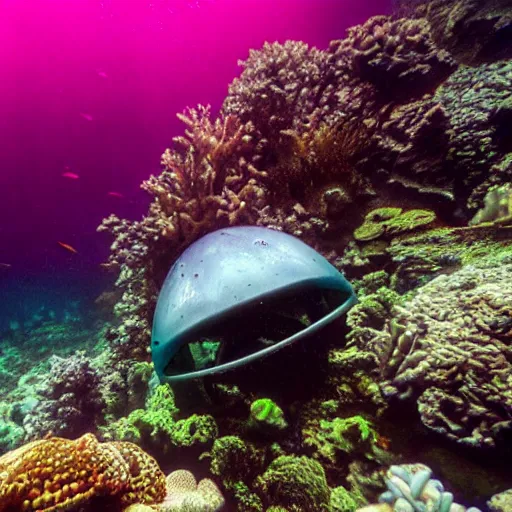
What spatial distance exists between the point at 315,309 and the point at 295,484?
1142 millimetres

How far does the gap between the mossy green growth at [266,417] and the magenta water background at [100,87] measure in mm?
15244

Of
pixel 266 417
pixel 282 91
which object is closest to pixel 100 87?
pixel 282 91

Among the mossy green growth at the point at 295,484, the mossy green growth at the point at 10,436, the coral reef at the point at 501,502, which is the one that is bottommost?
the mossy green growth at the point at 10,436

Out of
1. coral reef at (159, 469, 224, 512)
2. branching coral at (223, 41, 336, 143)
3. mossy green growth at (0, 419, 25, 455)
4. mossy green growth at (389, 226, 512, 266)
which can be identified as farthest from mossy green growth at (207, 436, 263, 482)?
branching coral at (223, 41, 336, 143)

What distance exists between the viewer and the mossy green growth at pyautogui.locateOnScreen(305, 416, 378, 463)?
2025 millimetres

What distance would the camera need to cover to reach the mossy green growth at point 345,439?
2025mm

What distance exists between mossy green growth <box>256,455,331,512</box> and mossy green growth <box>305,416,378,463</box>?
0.47 ft

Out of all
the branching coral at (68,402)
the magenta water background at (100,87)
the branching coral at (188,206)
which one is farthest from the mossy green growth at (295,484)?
the magenta water background at (100,87)

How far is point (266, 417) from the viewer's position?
2.07 m

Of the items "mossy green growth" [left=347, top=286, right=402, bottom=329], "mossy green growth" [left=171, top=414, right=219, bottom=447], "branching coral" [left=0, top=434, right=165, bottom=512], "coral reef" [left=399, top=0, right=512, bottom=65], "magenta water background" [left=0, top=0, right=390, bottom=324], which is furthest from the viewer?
"magenta water background" [left=0, top=0, right=390, bottom=324]

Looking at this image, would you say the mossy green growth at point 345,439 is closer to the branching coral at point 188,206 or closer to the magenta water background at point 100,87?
the branching coral at point 188,206

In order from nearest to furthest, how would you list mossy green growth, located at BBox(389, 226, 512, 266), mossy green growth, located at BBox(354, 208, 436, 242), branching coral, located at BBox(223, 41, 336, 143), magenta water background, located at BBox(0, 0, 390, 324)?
1. mossy green growth, located at BBox(389, 226, 512, 266)
2. mossy green growth, located at BBox(354, 208, 436, 242)
3. branching coral, located at BBox(223, 41, 336, 143)
4. magenta water background, located at BBox(0, 0, 390, 324)

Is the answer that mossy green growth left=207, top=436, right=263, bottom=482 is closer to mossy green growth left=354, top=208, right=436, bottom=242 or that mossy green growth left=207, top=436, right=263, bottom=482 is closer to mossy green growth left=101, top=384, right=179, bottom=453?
mossy green growth left=101, top=384, right=179, bottom=453

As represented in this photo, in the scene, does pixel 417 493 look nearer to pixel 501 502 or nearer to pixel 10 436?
pixel 501 502
